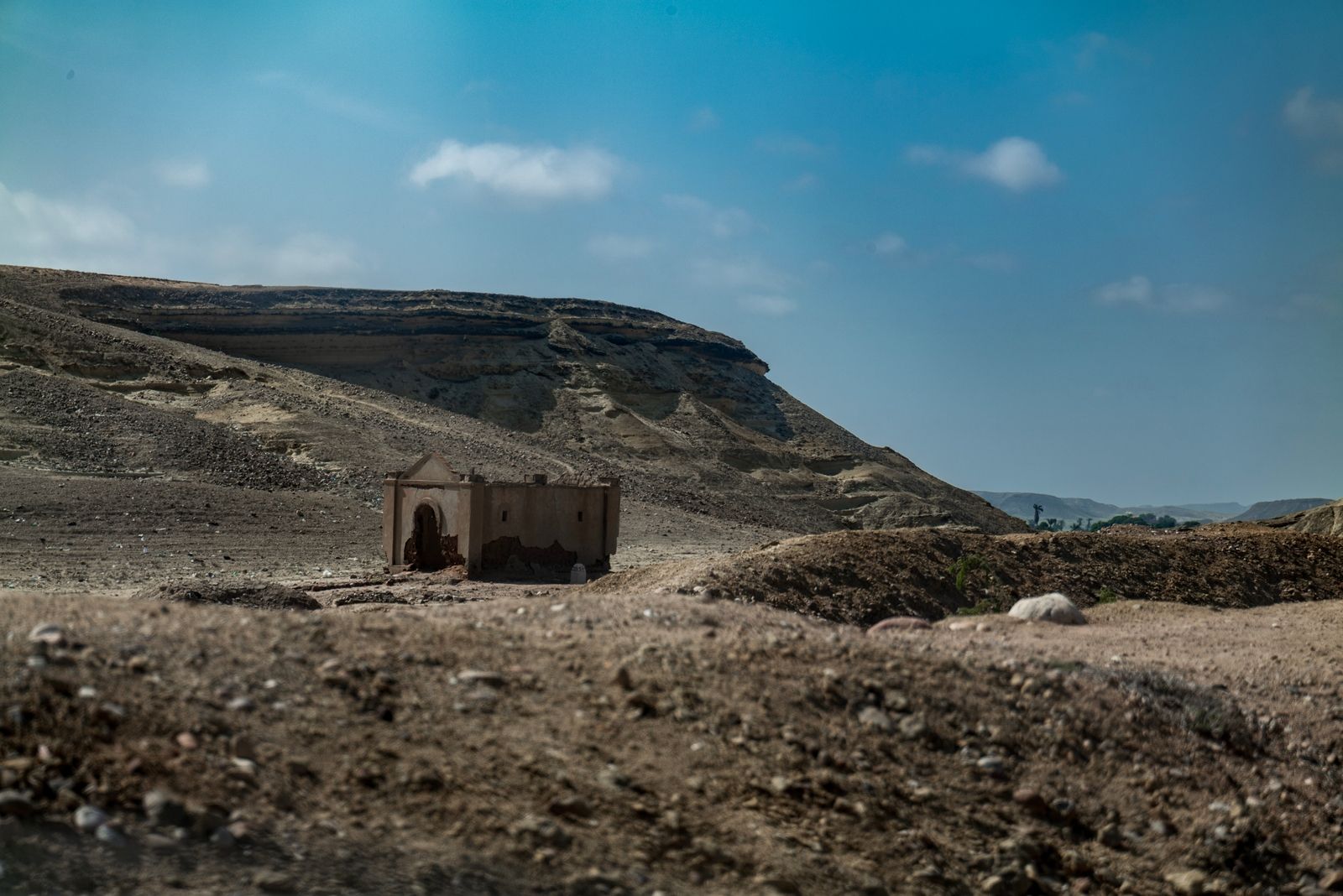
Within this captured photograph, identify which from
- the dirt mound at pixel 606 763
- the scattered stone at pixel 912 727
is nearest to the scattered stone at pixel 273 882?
the dirt mound at pixel 606 763

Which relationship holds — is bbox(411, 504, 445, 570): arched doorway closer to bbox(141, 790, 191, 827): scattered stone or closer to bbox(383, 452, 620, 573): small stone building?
bbox(383, 452, 620, 573): small stone building

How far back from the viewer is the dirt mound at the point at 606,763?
4488mm

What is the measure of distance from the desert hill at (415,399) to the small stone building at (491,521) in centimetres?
1242

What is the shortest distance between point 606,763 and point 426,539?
49.8 feet

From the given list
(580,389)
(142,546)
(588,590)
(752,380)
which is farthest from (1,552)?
(752,380)

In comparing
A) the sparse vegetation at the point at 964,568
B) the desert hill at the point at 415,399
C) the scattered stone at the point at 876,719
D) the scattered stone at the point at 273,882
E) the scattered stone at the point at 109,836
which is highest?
the desert hill at the point at 415,399

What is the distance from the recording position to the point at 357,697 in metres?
5.59

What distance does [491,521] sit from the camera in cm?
1920

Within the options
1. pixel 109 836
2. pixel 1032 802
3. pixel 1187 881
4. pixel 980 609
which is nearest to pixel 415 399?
pixel 980 609

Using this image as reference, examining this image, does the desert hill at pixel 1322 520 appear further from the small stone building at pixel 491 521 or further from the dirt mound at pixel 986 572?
the small stone building at pixel 491 521

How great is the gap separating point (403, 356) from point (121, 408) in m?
26.4

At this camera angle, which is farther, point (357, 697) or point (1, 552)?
point (1, 552)

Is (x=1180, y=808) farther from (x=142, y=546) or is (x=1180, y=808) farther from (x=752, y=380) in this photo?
(x=752, y=380)

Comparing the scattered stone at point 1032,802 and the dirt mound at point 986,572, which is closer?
the scattered stone at point 1032,802
